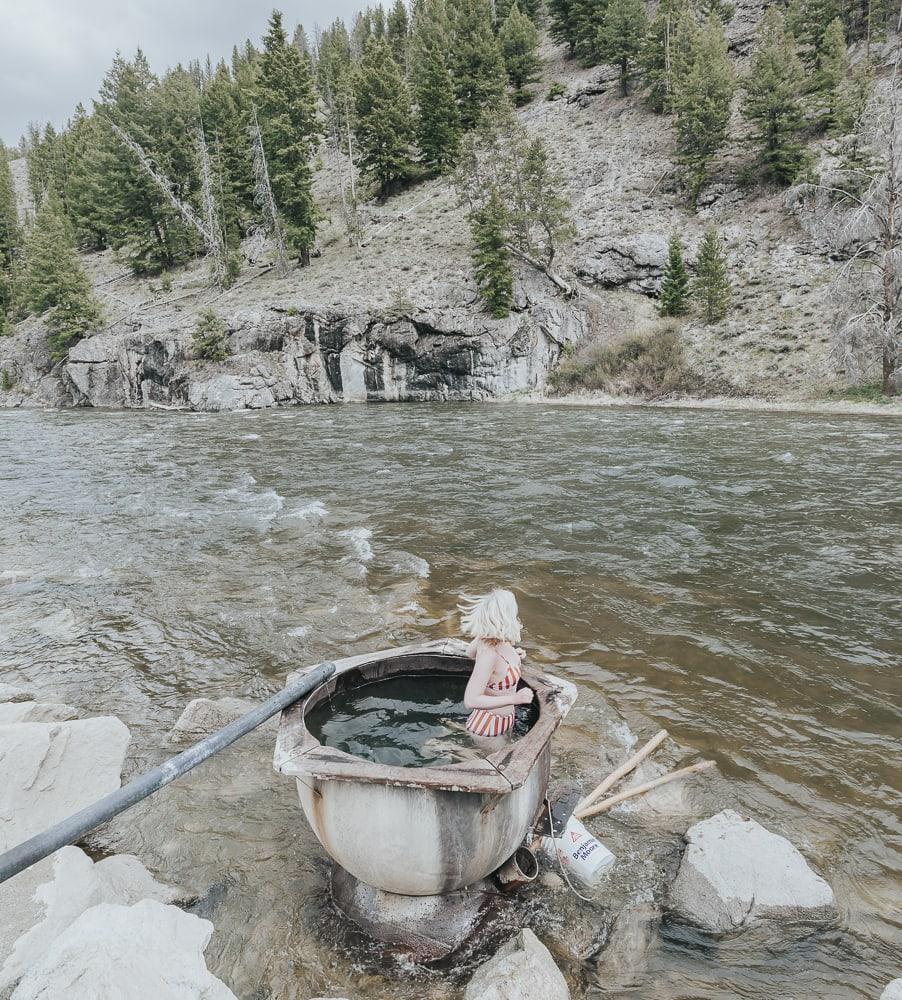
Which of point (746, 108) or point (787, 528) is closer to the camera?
point (787, 528)

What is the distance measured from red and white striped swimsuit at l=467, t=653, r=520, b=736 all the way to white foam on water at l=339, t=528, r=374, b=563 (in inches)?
225

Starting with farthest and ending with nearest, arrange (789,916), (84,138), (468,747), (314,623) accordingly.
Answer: (84,138)
(314,623)
(468,747)
(789,916)

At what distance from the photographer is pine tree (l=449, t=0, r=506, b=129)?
198 feet

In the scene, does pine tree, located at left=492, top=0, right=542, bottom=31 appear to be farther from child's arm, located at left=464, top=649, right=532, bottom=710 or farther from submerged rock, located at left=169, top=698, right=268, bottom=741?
child's arm, located at left=464, top=649, right=532, bottom=710

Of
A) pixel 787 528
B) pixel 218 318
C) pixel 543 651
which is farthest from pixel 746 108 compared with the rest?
pixel 543 651

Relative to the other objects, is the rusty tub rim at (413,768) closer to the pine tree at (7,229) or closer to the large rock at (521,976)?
the large rock at (521,976)

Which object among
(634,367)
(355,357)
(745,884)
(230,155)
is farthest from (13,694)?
(230,155)

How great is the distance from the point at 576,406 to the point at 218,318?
24814mm

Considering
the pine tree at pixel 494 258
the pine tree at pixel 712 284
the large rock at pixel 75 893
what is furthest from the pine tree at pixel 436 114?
the large rock at pixel 75 893

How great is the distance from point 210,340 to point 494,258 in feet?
64.4

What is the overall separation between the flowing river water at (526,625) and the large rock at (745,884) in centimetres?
11

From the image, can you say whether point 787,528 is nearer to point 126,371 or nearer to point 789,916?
point 789,916

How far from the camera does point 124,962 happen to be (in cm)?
228

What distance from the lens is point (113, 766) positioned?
13.7ft
